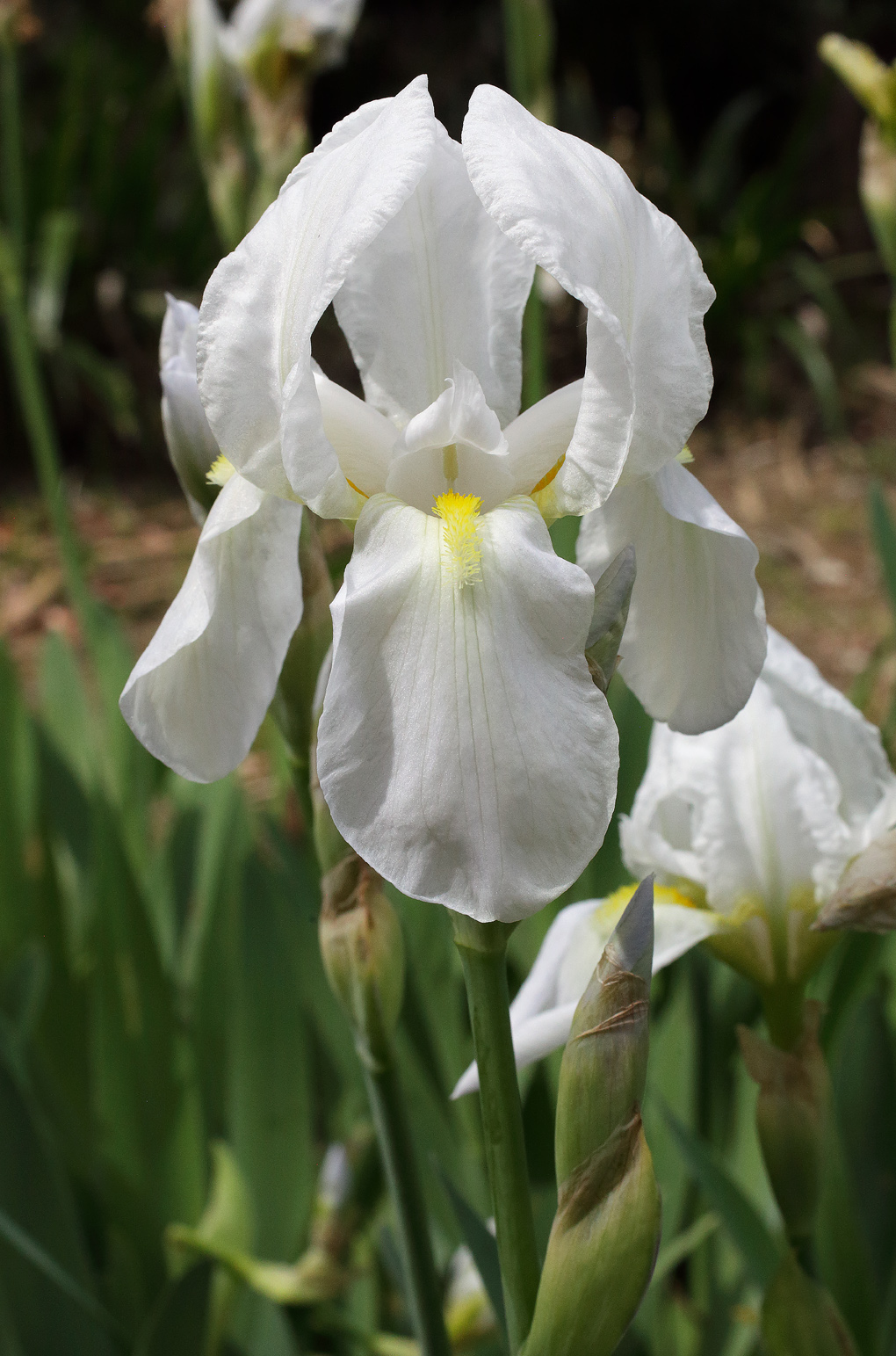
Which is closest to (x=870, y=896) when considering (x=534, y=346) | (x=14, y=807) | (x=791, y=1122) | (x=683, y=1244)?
(x=791, y=1122)

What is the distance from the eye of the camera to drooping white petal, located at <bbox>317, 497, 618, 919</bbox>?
0.43m

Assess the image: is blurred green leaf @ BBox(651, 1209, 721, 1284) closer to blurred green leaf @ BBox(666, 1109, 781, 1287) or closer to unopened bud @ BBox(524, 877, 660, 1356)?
blurred green leaf @ BBox(666, 1109, 781, 1287)

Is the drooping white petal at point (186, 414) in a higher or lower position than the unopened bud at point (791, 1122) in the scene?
higher

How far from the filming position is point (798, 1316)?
66cm

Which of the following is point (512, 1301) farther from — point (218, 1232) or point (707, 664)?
point (218, 1232)

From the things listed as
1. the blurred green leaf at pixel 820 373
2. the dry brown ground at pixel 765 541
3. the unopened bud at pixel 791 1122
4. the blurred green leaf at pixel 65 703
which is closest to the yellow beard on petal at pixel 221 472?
the unopened bud at pixel 791 1122

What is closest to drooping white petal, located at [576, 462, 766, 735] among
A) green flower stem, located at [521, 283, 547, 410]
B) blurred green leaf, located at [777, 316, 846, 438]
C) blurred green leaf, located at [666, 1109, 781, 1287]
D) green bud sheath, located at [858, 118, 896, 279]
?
blurred green leaf, located at [666, 1109, 781, 1287]

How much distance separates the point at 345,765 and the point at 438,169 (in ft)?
0.91

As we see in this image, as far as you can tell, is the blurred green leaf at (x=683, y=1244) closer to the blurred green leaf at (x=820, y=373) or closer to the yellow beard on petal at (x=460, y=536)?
the yellow beard on petal at (x=460, y=536)

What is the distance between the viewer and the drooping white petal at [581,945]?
26.0 inches

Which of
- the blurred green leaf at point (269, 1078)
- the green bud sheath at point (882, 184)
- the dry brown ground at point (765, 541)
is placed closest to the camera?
the blurred green leaf at point (269, 1078)

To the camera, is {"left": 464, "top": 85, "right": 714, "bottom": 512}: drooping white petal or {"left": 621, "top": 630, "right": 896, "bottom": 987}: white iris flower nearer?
{"left": 464, "top": 85, "right": 714, "bottom": 512}: drooping white petal

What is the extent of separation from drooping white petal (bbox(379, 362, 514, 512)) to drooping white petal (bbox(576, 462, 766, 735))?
6cm

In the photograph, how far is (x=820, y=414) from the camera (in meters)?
4.69
